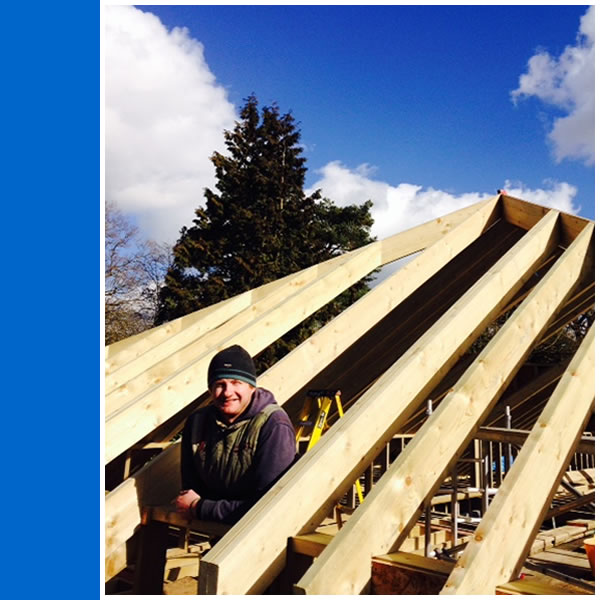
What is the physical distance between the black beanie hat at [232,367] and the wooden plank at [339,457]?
0.51 metres

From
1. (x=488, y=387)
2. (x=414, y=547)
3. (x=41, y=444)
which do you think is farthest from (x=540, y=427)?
(x=414, y=547)

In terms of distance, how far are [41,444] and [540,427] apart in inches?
88.9

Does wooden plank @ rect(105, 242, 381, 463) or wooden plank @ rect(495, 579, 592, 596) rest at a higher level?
wooden plank @ rect(105, 242, 381, 463)

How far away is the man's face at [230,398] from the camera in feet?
9.27

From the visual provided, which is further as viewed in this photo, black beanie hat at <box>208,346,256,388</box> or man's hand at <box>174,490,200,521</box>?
black beanie hat at <box>208,346,256,388</box>

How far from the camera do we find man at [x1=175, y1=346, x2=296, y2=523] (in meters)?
2.66

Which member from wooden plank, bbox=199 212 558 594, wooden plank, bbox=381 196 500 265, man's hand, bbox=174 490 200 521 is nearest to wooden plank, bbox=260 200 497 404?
wooden plank, bbox=381 196 500 265

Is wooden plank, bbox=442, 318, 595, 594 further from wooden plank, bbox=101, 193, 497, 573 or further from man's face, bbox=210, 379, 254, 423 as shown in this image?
wooden plank, bbox=101, 193, 497, 573

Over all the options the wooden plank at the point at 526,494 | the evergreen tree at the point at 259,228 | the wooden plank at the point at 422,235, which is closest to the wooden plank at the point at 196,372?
the wooden plank at the point at 422,235

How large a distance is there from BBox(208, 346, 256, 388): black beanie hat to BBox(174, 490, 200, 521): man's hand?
1.83ft

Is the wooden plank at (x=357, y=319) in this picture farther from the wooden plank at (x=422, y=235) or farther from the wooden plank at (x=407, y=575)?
the wooden plank at (x=407, y=575)

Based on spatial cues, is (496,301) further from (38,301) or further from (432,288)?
(38,301)

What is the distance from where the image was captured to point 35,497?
2.41 meters

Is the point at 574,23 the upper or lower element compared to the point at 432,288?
upper
